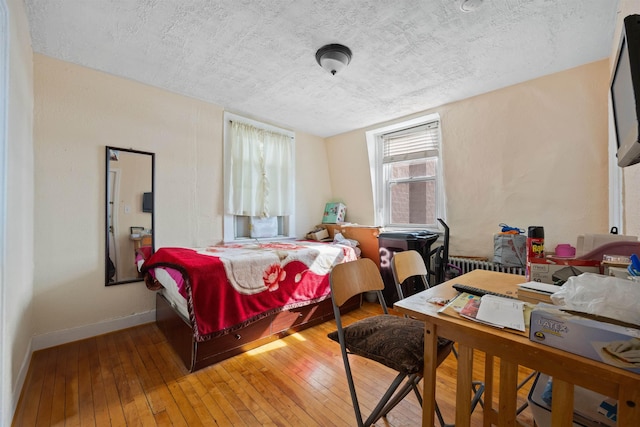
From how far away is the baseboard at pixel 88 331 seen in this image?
2143mm

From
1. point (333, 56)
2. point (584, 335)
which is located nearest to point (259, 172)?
point (333, 56)

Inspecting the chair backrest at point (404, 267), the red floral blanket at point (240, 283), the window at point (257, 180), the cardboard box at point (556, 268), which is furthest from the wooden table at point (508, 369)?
the window at point (257, 180)

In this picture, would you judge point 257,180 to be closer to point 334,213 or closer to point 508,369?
point 334,213

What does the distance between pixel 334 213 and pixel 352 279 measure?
8.90 feet

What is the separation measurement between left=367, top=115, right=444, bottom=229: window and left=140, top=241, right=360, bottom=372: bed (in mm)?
1571

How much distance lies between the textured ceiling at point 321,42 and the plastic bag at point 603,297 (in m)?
1.69

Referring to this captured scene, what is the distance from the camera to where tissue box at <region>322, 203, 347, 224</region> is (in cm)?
417

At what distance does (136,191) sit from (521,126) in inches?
156

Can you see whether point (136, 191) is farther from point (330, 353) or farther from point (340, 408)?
point (340, 408)

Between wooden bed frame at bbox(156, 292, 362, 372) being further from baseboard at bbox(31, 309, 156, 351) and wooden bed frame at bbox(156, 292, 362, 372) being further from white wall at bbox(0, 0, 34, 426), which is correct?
white wall at bbox(0, 0, 34, 426)

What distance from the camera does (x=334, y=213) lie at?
13.8ft

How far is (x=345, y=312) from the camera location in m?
3.03

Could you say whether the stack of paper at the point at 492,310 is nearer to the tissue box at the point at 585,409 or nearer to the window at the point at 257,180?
the tissue box at the point at 585,409

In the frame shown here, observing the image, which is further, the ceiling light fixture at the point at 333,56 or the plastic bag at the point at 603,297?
the ceiling light fixture at the point at 333,56
